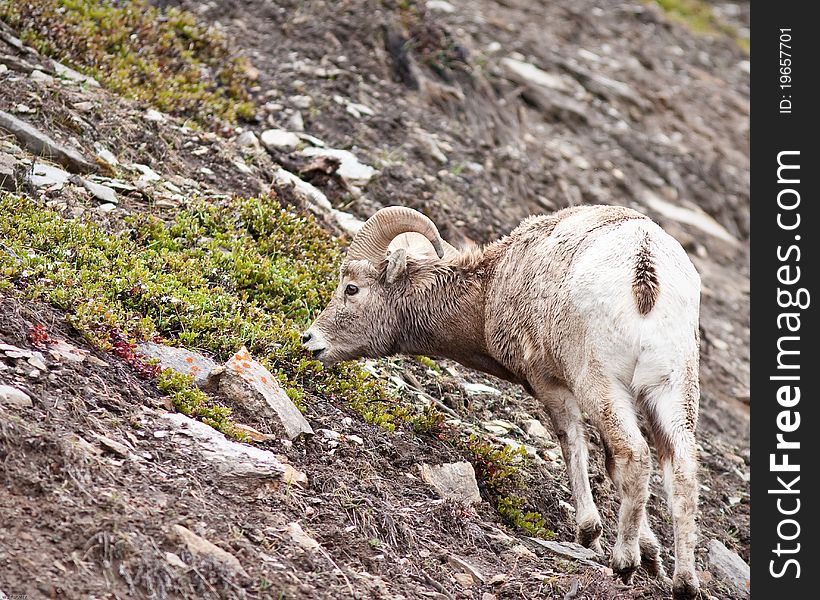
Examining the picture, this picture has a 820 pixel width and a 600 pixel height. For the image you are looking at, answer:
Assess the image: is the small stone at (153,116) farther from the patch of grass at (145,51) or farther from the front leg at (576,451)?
Result: the front leg at (576,451)

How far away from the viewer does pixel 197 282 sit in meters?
8.46

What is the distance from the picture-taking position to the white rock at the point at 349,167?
11.8 m

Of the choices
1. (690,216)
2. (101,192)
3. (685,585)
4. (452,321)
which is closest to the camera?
(685,585)

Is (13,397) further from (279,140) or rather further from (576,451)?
(279,140)

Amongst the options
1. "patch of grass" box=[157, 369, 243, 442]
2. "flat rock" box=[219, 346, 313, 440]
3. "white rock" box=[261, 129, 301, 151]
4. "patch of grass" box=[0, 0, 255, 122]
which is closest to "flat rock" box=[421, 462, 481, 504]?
"flat rock" box=[219, 346, 313, 440]

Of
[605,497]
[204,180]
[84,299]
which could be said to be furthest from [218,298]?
[605,497]

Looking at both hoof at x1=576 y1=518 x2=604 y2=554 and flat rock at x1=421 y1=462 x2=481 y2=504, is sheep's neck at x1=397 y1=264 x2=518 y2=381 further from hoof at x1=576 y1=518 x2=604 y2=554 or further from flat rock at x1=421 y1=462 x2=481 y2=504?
hoof at x1=576 y1=518 x2=604 y2=554

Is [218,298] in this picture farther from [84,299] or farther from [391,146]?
[391,146]

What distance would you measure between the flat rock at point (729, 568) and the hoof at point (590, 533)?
1397 mm

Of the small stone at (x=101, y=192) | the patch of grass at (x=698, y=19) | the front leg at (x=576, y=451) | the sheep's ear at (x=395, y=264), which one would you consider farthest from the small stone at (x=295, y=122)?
the patch of grass at (x=698, y=19)

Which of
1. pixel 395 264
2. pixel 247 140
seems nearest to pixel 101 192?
pixel 247 140

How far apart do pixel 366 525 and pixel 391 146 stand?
7.61 meters

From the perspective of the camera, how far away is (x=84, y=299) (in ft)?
23.6

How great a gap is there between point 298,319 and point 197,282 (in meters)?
1.10
